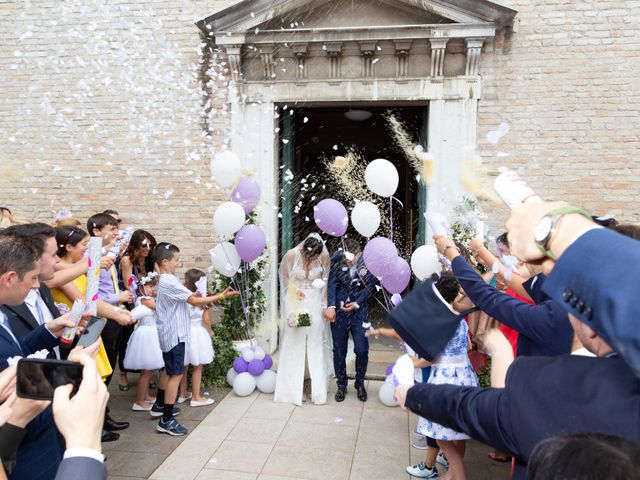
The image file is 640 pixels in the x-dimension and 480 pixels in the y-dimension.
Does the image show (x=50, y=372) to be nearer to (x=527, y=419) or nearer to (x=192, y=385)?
(x=527, y=419)

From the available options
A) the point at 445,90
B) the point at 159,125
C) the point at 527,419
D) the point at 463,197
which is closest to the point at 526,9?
the point at 445,90

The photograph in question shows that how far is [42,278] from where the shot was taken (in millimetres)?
2869

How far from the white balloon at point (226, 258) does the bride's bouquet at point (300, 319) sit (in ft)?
2.98

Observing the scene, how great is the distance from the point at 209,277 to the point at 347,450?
345 centimetres

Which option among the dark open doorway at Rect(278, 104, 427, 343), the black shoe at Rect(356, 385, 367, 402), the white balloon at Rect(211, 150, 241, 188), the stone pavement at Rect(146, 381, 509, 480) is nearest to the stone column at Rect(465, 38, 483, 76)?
the dark open doorway at Rect(278, 104, 427, 343)

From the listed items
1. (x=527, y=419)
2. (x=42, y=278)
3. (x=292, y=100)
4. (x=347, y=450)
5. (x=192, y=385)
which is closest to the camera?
(x=527, y=419)

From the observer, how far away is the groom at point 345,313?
5.61 meters

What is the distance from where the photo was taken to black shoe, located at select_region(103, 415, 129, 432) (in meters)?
4.73

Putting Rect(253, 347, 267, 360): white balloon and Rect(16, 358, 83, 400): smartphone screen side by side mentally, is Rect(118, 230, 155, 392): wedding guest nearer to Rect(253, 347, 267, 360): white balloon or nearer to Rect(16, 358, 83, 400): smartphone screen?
Rect(253, 347, 267, 360): white balloon

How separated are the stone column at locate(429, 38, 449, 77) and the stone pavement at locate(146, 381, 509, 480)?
14.1ft

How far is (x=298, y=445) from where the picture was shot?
14.8 feet

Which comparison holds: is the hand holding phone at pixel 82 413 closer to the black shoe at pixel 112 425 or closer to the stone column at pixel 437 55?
the black shoe at pixel 112 425

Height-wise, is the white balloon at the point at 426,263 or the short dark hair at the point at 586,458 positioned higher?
the short dark hair at the point at 586,458

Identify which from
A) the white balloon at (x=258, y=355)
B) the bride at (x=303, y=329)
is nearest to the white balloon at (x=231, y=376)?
the white balloon at (x=258, y=355)
